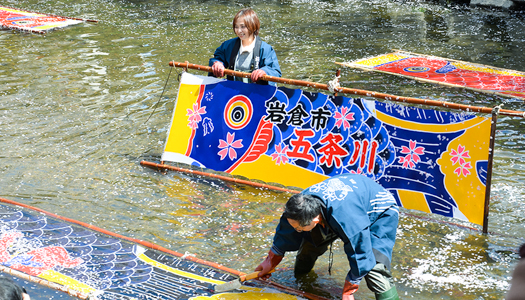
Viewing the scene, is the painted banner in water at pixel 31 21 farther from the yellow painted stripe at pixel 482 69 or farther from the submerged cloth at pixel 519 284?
the submerged cloth at pixel 519 284

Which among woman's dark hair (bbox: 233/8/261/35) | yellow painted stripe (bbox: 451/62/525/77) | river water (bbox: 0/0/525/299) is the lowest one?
river water (bbox: 0/0/525/299)

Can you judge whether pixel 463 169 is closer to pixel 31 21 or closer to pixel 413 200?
pixel 413 200

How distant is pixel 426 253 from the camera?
15.4ft

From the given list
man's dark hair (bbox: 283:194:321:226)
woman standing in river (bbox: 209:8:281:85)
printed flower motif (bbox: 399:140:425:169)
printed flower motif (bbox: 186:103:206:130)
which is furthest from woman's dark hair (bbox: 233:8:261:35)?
man's dark hair (bbox: 283:194:321:226)

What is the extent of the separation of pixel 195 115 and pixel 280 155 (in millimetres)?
→ 1261

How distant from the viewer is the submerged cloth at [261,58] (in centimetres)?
592

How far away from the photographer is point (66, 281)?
407 cm

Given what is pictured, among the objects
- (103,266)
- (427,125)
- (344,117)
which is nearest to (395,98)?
(427,125)

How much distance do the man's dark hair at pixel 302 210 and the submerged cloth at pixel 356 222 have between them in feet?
0.36

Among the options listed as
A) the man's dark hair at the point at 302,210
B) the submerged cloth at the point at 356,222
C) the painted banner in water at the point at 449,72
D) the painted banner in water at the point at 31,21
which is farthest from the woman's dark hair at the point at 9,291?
the painted banner in water at the point at 31,21

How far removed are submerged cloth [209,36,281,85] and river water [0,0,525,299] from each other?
1.46 metres

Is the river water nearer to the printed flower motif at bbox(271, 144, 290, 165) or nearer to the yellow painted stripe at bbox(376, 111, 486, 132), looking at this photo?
the printed flower motif at bbox(271, 144, 290, 165)

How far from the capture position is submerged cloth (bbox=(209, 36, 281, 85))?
5.92 metres

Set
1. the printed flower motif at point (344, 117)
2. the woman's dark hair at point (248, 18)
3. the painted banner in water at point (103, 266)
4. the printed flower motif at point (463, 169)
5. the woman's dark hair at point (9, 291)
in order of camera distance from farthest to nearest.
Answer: the woman's dark hair at point (248, 18), the printed flower motif at point (344, 117), the printed flower motif at point (463, 169), the painted banner in water at point (103, 266), the woman's dark hair at point (9, 291)
